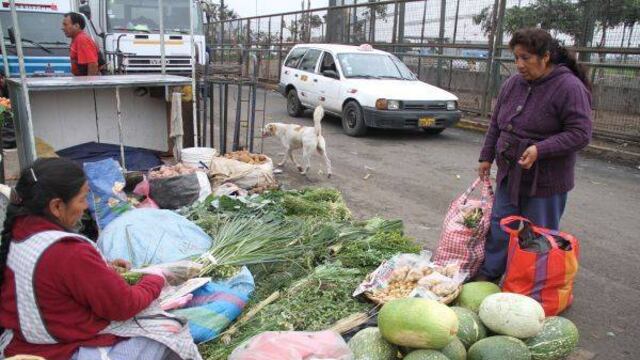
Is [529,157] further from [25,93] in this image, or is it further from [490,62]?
[490,62]

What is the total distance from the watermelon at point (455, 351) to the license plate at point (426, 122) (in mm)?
7527

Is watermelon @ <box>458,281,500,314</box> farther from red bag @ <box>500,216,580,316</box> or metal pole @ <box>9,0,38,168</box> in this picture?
metal pole @ <box>9,0,38,168</box>

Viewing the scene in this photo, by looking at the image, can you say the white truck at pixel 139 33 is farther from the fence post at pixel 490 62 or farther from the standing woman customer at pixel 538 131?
the standing woman customer at pixel 538 131

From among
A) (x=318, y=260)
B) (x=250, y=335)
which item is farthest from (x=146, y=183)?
(x=250, y=335)

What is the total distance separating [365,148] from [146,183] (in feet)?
16.7

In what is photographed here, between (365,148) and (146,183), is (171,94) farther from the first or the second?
(365,148)

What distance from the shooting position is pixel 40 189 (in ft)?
6.86

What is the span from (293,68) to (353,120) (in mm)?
2871

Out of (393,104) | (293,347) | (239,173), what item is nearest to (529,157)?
(293,347)

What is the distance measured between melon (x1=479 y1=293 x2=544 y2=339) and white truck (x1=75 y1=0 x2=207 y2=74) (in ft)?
34.8

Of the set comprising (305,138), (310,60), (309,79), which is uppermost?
(310,60)

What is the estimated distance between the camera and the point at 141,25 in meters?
12.6

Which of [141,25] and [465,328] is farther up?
[141,25]

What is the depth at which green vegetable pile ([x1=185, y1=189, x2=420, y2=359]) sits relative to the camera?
3.19m
